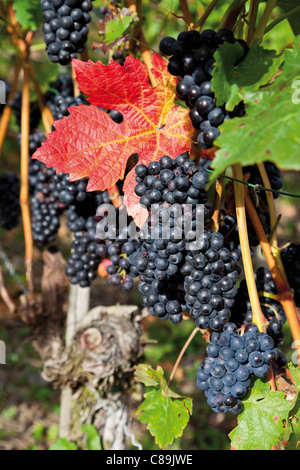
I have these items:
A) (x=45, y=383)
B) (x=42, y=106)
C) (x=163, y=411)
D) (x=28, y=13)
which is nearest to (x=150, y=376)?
(x=163, y=411)

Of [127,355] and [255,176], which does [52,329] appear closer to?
[127,355]

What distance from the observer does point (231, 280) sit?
71 centimetres

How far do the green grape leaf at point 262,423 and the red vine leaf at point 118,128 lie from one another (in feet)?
1.31

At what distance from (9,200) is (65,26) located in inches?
33.7

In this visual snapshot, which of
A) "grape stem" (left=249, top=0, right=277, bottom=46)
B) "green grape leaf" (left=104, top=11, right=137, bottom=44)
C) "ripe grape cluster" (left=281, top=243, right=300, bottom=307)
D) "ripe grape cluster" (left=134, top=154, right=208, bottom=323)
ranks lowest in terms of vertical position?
"ripe grape cluster" (left=281, top=243, right=300, bottom=307)

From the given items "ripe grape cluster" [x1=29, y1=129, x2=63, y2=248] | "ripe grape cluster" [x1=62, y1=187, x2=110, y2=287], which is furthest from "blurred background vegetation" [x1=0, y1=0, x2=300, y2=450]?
"ripe grape cluster" [x1=62, y1=187, x2=110, y2=287]

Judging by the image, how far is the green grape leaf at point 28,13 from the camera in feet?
4.16

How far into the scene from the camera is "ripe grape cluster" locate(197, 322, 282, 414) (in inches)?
26.5

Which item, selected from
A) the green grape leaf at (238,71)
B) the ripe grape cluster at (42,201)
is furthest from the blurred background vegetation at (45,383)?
the green grape leaf at (238,71)

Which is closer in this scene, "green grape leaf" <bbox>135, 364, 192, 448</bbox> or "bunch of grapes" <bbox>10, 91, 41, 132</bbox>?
"green grape leaf" <bbox>135, 364, 192, 448</bbox>

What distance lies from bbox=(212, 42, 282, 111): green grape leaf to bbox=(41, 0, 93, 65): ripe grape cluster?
455 mm

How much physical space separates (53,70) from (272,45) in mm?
1671

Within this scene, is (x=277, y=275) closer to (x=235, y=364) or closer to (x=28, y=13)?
(x=235, y=364)

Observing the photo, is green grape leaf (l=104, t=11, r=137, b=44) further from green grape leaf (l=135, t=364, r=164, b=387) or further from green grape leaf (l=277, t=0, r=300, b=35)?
green grape leaf (l=135, t=364, r=164, b=387)
